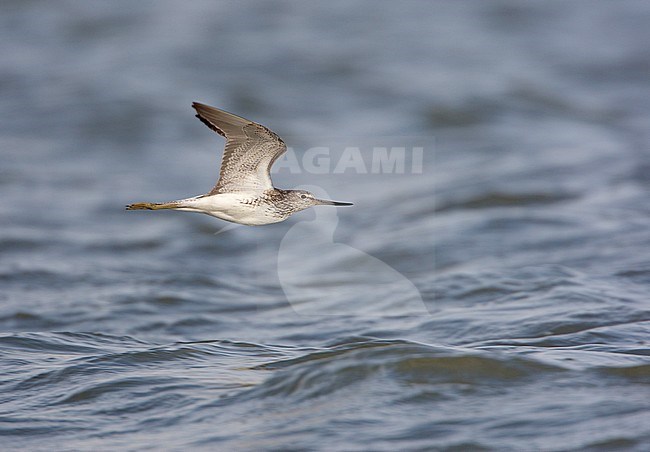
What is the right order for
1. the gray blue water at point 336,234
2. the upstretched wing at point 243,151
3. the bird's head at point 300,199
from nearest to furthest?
the gray blue water at point 336,234, the upstretched wing at point 243,151, the bird's head at point 300,199

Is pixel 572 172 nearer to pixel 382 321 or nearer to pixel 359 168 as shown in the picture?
pixel 359 168

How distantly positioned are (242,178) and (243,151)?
203 millimetres

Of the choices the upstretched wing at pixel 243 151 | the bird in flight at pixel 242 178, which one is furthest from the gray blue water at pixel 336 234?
the upstretched wing at pixel 243 151

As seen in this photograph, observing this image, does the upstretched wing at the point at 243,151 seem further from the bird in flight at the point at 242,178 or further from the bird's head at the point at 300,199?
the bird's head at the point at 300,199

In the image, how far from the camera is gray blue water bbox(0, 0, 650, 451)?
545 cm

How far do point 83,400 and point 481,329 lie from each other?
9.71 feet

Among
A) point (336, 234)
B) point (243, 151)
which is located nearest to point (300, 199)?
point (243, 151)

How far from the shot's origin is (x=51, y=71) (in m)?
Result: 15.4

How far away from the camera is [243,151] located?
6.03 m

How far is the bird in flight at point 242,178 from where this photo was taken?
580 centimetres

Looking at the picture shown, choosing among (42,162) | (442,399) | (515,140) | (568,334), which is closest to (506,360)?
(442,399)

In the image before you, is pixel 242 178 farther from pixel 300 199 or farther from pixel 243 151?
pixel 300 199

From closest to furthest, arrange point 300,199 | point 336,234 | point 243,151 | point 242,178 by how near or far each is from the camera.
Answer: point 243,151
point 242,178
point 300,199
point 336,234

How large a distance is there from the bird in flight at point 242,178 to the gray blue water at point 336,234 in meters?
1.02
